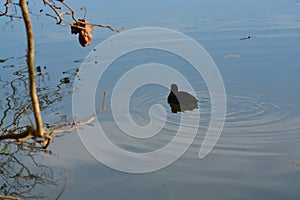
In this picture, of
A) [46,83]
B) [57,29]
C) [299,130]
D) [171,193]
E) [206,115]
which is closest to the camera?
[171,193]

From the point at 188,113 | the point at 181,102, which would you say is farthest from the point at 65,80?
the point at 188,113

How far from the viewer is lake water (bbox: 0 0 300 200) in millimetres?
3889

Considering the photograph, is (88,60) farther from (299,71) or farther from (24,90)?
(299,71)

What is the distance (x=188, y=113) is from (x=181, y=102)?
0.78ft

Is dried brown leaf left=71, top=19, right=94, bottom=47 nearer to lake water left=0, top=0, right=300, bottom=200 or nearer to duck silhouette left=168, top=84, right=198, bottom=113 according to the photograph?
lake water left=0, top=0, right=300, bottom=200

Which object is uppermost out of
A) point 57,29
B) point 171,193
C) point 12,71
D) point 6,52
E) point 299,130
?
point 57,29

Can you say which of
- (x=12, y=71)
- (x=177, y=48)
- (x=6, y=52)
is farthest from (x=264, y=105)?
(x=6, y=52)

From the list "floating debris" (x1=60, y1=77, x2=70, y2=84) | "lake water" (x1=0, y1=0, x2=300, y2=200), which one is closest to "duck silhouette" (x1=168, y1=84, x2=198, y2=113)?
"lake water" (x1=0, y1=0, x2=300, y2=200)

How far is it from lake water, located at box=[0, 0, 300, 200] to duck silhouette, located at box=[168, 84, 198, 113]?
4.2 inches

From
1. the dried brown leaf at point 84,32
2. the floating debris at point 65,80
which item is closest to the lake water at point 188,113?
the floating debris at point 65,80

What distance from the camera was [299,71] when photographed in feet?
22.2

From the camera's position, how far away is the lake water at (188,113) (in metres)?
3.89

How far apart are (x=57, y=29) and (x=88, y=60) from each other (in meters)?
3.15

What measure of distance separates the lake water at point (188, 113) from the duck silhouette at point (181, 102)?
0.11 metres
